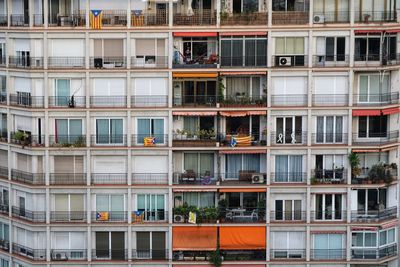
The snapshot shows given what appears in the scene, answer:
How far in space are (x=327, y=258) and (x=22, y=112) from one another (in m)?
22.1

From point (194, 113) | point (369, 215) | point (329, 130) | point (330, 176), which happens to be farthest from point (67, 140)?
point (369, 215)

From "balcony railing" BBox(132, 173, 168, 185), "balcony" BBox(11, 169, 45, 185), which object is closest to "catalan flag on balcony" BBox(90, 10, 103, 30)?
"balcony railing" BBox(132, 173, 168, 185)

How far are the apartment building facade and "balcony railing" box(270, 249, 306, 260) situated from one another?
0.31 ft

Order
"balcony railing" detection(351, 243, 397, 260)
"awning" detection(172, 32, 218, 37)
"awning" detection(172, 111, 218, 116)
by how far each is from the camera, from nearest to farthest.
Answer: "awning" detection(172, 32, 218, 37), "awning" detection(172, 111, 218, 116), "balcony railing" detection(351, 243, 397, 260)

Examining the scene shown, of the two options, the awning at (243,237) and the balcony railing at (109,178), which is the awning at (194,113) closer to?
the balcony railing at (109,178)

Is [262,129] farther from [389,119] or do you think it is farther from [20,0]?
[20,0]

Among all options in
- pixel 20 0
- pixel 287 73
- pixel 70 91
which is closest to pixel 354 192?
pixel 287 73

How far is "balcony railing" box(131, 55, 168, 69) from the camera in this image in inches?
2576

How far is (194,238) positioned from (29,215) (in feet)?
35.9

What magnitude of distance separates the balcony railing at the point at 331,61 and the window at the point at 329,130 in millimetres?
3416

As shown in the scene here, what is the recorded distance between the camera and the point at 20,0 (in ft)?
217

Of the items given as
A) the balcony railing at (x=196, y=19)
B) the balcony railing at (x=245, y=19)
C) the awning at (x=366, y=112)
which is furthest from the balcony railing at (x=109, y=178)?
the awning at (x=366, y=112)

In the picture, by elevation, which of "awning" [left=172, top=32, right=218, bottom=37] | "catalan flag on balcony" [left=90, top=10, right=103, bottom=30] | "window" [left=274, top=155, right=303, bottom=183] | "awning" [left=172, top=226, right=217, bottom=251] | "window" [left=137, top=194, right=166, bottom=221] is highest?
"catalan flag on balcony" [left=90, top=10, right=103, bottom=30]

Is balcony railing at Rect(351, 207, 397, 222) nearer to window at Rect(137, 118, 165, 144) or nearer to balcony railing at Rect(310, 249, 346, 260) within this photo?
balcony railing at Rect(310, 249, 346, 260)
